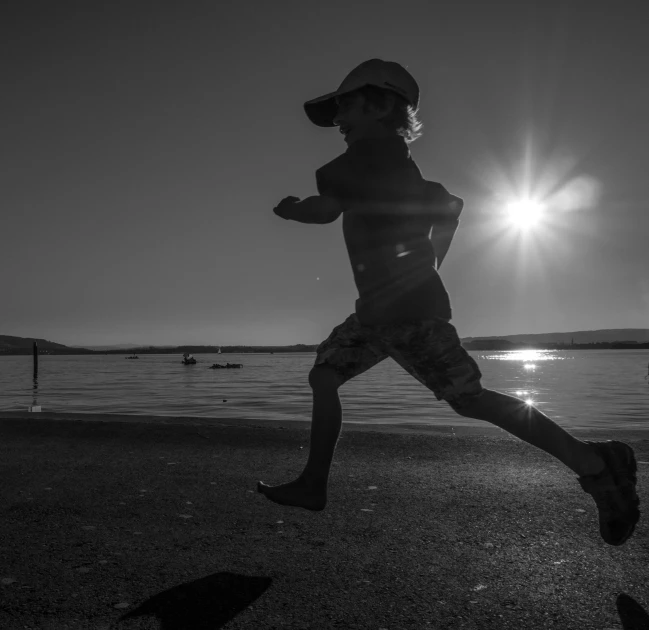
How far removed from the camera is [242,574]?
2.78 metres

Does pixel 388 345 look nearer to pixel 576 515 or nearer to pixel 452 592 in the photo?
pixel 452 592

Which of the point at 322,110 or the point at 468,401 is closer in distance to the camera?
the point at 468,401

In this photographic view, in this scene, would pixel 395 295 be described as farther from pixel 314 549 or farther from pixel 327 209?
pixel 314 549

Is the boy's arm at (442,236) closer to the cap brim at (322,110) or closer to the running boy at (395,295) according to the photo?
the running boy at (395,295)

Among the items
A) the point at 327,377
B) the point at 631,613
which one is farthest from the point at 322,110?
the point at 631,613

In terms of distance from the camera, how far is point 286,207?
266cm

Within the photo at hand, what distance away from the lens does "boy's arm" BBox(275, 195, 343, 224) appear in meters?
2.65

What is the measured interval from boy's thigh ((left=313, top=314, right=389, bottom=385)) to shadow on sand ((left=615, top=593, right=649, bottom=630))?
1334mm

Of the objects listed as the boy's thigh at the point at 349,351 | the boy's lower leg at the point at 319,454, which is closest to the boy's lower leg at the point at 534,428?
the boy's thigh at the point at 349,351

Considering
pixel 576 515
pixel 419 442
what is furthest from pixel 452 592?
pixel 419 442

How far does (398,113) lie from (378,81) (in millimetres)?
195

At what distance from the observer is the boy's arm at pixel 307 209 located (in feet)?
8.71

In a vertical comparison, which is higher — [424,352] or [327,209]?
[327,209]

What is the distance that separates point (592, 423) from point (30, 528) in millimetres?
13490
